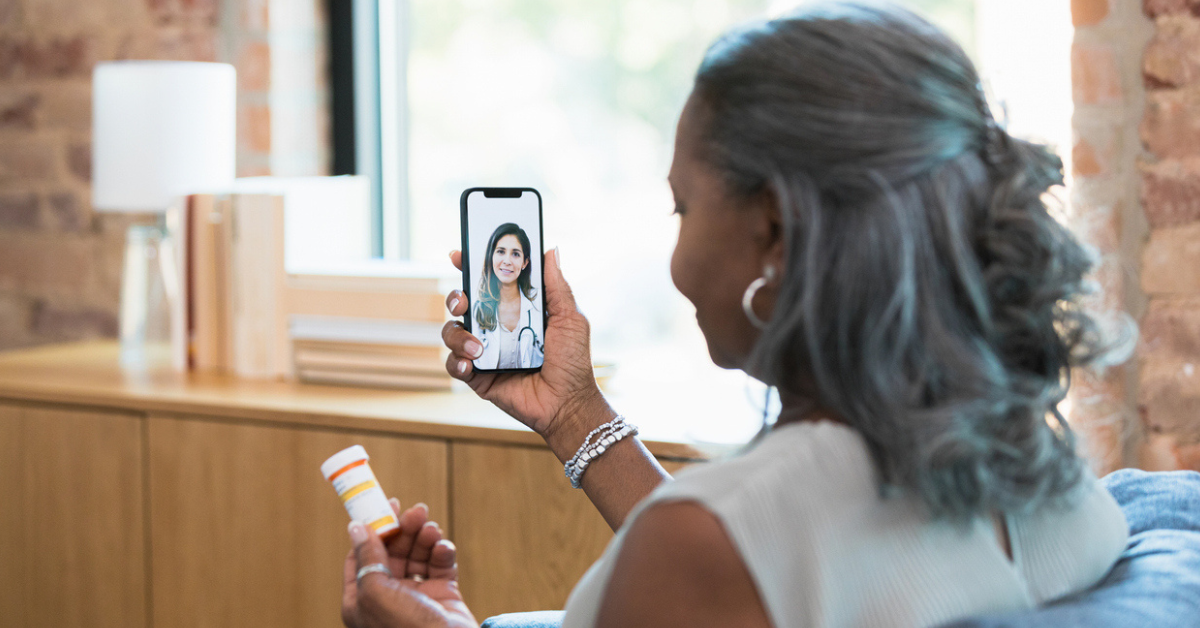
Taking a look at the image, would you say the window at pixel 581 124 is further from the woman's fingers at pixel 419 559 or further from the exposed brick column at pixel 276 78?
the woman's fingers at pixel 419 559

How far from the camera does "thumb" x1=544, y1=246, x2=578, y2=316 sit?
127 centimetres

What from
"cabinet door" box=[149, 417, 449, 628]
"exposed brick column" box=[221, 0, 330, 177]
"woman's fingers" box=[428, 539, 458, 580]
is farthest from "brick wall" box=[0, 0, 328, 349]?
"woman's fingers" box=[428, 539, 458, 580]

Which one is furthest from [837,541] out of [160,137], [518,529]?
[160,137]

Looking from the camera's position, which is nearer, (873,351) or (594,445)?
(873,351)

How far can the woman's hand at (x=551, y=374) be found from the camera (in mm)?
1221

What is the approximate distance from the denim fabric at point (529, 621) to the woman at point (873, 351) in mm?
369

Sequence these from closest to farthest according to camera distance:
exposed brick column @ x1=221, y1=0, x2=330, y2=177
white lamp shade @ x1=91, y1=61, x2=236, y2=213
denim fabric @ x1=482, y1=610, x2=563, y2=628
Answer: denim fabric @ x1=482, y1=610, x2=563, y2=628
white lamp shade @ x1=91, y1=61, x2=236, y2=213
exposed brick column @ x1=221, y1=0, x2=330, y2=177

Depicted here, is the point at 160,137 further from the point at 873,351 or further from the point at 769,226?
the point at 873,351

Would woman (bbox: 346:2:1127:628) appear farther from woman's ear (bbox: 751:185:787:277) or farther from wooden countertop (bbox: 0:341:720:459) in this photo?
wooden countertop (bbox: 0:341:720:459)

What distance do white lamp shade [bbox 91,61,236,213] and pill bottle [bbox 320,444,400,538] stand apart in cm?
117

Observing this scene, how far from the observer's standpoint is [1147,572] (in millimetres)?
817

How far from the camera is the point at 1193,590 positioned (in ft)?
2.60

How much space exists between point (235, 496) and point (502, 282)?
2.46 ft

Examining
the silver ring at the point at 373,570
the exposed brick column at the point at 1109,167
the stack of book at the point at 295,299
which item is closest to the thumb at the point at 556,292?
the silver ring at the point at 373,570
